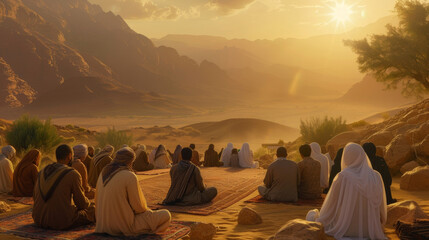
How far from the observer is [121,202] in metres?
4.95

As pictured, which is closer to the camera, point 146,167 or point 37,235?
point 37,235

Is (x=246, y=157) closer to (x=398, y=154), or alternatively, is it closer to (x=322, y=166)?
(x=398, y=154)

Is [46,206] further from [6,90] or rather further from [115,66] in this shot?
[115,66]

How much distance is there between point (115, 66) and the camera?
4363 inches

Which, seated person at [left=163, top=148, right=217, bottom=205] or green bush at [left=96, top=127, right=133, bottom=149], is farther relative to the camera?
green bush at [left=96, top=127, right=133, bottom=149]

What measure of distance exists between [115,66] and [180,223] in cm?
10996

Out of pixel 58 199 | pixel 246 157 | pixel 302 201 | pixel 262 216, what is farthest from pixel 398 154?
pixel 58 199

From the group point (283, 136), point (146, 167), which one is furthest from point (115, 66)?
point (146, 167)

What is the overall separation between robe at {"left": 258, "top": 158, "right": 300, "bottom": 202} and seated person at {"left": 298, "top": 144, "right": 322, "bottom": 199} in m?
0.16

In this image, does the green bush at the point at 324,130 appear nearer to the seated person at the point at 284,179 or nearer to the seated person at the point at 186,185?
the seated person at the point at 284,179

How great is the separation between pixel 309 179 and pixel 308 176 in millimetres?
Answer: 92

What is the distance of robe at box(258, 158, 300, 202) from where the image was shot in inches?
300

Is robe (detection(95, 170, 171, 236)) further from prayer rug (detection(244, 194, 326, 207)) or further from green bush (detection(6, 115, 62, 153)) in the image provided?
green bush (detection(6, 115, 62, 153))

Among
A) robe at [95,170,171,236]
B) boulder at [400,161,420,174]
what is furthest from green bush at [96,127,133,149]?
robe at [95,170,171,236]
